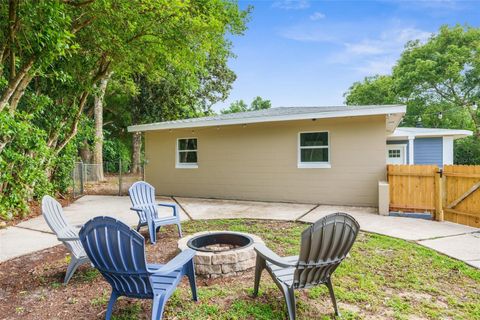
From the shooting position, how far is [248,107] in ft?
134

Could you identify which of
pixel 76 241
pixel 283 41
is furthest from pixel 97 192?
pixel 283 41

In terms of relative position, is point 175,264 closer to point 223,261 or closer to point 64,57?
point 223,261

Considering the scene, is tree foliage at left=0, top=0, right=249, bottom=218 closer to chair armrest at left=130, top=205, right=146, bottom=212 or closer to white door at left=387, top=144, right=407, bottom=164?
chair armrest at left=130, top=205, right=146, bottom=212

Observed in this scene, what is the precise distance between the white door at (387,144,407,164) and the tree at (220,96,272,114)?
26303 millimetres

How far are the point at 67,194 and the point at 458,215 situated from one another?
448 inches

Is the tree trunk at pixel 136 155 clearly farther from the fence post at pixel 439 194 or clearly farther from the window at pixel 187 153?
the fence post at pixel 439 194

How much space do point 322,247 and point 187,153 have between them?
8.72 metres

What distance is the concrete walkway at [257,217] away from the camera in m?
4.79

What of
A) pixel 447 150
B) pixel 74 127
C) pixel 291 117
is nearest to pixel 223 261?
pixel 291 117

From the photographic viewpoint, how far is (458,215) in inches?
242

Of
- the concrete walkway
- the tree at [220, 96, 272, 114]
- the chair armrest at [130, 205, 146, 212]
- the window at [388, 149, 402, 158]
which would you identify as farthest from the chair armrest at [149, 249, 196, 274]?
the tree at [220, 96, 272, 114]

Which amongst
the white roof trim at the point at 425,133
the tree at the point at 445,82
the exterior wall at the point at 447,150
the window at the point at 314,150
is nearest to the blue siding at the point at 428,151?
the exterior wall at the point at 447,150

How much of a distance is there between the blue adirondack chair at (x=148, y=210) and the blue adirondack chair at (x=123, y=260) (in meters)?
2.49

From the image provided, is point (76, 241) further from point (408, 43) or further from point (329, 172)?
point (408, 43)
